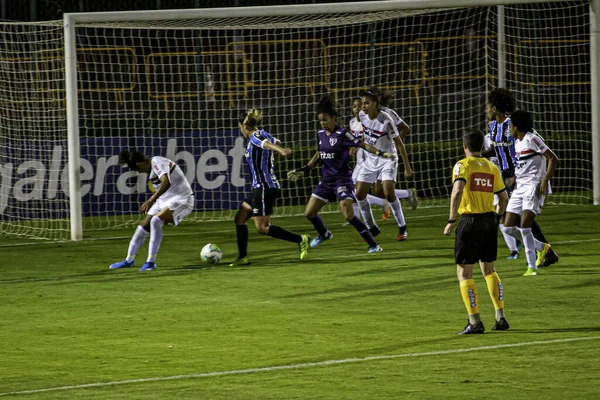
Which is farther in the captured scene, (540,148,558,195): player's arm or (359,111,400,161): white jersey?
(359,111,400,161): white jersey

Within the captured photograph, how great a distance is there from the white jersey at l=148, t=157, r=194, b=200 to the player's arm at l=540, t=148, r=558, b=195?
4.15 metres

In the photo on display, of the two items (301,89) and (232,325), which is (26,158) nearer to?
(301,89)

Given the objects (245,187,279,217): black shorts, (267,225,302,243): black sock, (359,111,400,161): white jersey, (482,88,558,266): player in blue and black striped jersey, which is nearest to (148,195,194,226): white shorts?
(245,187,279,217): black shorts

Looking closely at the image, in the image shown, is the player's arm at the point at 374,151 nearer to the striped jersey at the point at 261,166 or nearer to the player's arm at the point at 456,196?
the striped jersey at the point at 261,166

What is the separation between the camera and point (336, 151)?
13.9m

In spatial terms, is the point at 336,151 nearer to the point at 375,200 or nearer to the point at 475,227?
the point at 375,200

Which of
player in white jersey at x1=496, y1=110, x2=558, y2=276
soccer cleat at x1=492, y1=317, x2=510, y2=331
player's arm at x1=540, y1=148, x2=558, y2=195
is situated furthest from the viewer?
player in white jersey at x1=496, y1=110, x2=558, y2=276

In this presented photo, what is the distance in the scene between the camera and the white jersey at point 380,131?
50.0 ft

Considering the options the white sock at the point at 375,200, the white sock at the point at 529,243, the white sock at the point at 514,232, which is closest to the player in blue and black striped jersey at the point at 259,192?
the white sock at the point at 514,232

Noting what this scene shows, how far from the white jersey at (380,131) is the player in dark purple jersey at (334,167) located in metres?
1.25

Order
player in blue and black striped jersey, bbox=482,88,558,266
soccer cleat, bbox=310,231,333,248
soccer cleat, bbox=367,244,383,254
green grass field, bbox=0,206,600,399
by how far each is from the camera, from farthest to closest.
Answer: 1. soccer cleat, bbox=310,231,333,248
2. soccer cleat, bbox=367,244,383,254
3. player in blue and black striped jersey, bbox=482,88,558,266
4. green grass field, bbox=0,206,600,399

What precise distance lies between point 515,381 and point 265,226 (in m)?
6.69

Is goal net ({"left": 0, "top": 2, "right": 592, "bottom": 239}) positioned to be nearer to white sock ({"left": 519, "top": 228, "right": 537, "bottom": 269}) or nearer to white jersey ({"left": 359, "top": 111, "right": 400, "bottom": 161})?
white jersey ({"left": 359, "top": 111, "right": 400, "bottom": 161})

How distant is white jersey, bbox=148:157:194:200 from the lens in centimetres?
1322
